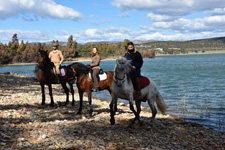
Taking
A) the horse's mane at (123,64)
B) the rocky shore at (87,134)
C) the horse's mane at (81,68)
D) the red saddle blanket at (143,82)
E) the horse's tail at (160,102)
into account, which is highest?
the horse's mane at (123,64)

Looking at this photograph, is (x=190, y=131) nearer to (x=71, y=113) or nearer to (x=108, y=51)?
(x=71, y=113)

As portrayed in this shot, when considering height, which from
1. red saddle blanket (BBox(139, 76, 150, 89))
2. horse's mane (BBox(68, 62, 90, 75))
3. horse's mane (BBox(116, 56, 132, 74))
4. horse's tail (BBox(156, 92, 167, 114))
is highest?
horse's mane (BBox(116, 56, 132, 74))

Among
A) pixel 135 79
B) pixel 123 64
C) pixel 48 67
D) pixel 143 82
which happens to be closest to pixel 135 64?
pixel 135 79

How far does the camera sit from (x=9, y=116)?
9352mm

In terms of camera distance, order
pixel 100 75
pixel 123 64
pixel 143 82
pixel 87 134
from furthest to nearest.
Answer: pixel 100 75 < pixel 143 82 < pixel 123 64 < pixel 87 134

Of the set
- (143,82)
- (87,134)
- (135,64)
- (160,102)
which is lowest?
(87,134)

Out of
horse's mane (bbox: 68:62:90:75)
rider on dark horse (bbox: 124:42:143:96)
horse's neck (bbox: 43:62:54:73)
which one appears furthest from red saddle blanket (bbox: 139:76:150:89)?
horse's neck (bbox: 43:62:54:73)

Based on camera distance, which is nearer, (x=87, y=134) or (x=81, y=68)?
(x=87, y=134)

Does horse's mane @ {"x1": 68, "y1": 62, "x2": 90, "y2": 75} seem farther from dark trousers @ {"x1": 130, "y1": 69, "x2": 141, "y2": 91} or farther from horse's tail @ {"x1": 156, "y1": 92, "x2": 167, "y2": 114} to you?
horse's tail @ {"x1": 156, "y1": 92, "x2": 167, "y2": 114}

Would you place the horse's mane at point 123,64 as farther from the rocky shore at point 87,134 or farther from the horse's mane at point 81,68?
the horse's mane at point 81,68

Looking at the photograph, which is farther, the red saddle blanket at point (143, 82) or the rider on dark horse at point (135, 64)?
the red saddle blanket at point (143, 82)

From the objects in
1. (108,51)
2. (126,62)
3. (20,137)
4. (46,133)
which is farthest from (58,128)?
(108,51)

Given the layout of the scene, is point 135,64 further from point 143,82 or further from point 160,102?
point 160,102

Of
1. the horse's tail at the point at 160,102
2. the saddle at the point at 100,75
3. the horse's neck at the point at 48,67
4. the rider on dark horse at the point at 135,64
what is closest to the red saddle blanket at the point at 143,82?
the rider on dark horse at the point at 135,64
